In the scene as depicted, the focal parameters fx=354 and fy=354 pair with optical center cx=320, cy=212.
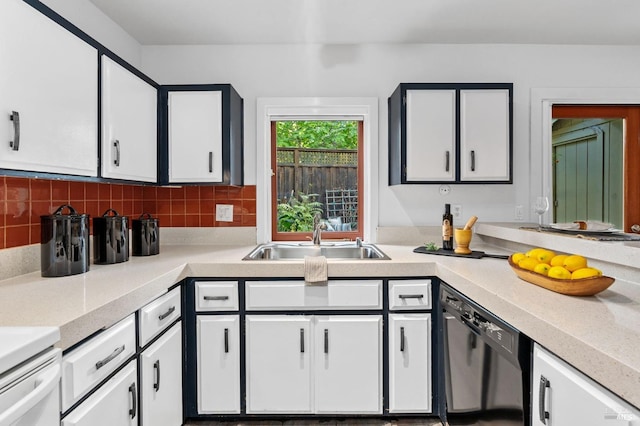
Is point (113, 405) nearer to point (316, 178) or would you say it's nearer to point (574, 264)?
point (574, 264)

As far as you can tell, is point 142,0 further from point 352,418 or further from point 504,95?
point 352,418

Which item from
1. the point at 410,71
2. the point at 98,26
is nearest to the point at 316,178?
the point at 410,71

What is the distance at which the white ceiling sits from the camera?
2.07 meters

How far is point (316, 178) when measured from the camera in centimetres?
278

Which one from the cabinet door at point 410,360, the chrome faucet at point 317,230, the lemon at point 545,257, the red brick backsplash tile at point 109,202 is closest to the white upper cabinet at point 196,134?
the red brick backsplash tile at point 109,202

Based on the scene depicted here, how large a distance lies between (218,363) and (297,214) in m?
1.25

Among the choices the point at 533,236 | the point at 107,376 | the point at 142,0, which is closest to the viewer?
the point at 107,376

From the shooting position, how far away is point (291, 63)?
2586mm

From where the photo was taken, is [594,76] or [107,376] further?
[594,76]

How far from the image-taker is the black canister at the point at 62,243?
1.46 m

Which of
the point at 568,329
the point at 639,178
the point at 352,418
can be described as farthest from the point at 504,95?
the point at 352,418

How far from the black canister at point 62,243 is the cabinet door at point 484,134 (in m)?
2.13

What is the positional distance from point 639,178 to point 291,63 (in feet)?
8.84

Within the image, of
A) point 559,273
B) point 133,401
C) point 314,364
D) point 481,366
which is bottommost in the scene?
point 314,364
